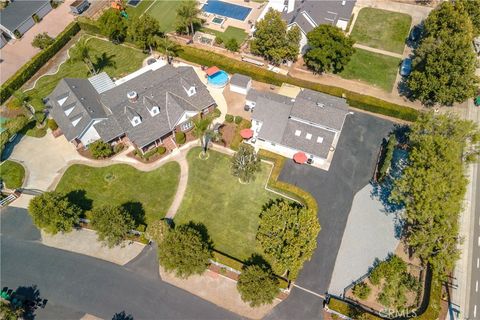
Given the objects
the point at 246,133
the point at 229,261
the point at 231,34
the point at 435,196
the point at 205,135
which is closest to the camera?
the point at 435,196

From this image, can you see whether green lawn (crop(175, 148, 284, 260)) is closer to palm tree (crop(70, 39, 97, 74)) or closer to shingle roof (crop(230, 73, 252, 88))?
shingle roof (crop(230, 73, 252, 88))

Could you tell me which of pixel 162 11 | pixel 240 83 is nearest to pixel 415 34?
pixel 240 83

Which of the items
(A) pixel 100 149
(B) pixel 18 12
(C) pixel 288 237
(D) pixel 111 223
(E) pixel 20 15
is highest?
(B) pixel 18 12

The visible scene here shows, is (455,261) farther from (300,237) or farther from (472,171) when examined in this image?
(300,237)

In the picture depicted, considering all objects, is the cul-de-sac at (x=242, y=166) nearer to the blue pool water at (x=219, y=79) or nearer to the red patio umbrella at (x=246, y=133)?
the red patio umbrella at (x=246, y=133)

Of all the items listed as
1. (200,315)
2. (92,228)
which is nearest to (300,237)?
(200,315)

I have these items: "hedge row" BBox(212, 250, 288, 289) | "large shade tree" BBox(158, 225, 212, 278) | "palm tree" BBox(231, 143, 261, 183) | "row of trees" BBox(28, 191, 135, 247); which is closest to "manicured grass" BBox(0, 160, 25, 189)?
"row of trees" BBox(28, 191, 135, 247)

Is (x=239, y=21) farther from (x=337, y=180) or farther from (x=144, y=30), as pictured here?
(x=337, y=180)
